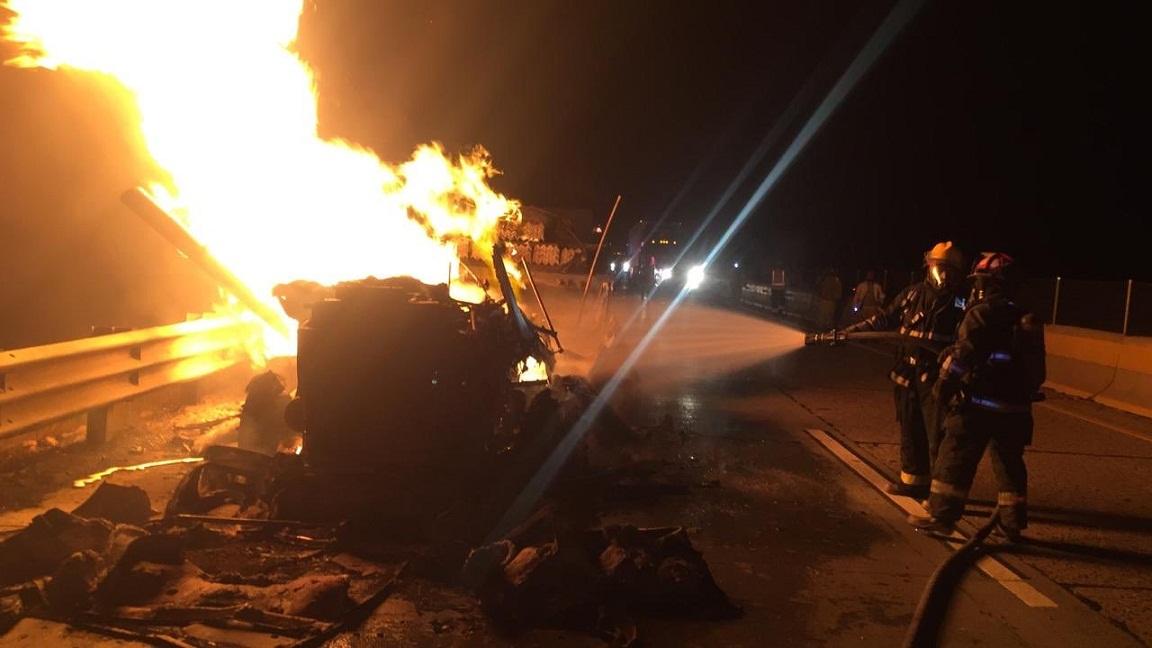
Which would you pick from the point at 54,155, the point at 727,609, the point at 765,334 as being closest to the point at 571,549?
the point at 727,609

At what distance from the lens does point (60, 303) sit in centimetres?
877

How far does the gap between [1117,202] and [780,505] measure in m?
47.6

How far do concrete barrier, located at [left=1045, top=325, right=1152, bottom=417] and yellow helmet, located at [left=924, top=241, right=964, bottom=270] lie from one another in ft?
21.3

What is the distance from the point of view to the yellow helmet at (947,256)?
6.68m

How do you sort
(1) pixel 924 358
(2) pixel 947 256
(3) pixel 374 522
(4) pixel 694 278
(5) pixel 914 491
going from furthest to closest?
(4) pixel 694 278 → (5) pixel 914 491 → (2) pixel 947 256 → (1) pixel 924 358 → (3) pixel 374 522

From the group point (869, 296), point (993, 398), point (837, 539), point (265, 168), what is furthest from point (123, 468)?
point (869, 296)

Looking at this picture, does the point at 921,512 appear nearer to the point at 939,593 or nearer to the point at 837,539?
the point at 837,539

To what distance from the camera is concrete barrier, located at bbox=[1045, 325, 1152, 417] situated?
11.8 meters

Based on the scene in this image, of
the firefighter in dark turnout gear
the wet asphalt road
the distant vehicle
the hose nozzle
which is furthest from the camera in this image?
the distant vehicle

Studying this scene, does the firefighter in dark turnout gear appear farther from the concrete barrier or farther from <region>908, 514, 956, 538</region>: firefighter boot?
the concrete barrier

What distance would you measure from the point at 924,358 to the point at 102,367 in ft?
20.1

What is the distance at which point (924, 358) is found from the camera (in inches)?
260

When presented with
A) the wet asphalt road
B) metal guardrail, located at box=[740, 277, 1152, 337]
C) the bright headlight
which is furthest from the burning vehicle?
the bright headlight

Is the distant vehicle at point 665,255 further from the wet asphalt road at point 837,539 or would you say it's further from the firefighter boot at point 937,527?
the firefighter boot at point 937,527
